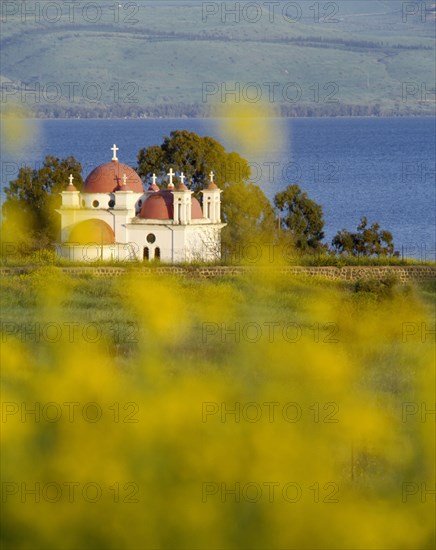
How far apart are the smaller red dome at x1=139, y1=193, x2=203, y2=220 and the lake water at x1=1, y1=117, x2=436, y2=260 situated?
2.24 meters

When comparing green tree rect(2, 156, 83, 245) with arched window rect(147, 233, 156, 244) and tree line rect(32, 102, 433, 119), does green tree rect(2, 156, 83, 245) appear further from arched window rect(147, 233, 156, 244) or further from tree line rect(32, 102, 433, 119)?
tree line rect(32, 102, 433, 119)

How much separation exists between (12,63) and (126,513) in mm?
163965

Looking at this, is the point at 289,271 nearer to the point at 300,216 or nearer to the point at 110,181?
the point at 110,181

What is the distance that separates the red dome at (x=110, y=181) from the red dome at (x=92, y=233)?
2.49 feet

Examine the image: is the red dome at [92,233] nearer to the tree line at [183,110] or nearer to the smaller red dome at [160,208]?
the smaller red dome at [160,208]

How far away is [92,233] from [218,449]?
20512mm

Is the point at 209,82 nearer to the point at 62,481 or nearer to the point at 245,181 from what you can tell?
the point at 245,181

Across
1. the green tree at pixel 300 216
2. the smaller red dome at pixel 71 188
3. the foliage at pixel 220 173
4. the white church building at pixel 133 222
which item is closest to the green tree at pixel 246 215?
the foliage at pixel 220 173

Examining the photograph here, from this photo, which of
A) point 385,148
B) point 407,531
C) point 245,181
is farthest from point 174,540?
point 385,148

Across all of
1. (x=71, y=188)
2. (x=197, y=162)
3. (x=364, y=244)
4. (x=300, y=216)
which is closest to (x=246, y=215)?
(x=197, y=162)

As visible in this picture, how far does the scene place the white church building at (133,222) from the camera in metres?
32.6

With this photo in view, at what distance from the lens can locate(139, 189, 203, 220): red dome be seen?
32875 millimetres

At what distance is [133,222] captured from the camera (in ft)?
108

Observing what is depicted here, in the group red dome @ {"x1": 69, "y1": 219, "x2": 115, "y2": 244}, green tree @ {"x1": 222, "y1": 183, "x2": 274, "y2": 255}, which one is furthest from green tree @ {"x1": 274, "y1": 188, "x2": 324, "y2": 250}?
red dome @ {"x1": 69, "y1": 219, "x2": 115, "y2": 244}
